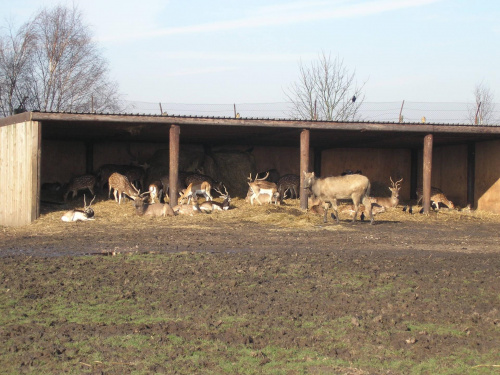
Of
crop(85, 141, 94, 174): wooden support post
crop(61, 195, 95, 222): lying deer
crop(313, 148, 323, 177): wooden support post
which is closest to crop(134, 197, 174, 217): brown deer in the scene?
crop(61, 195, 95, 222): lying deer

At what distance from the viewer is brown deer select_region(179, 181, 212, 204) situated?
65.9 feet

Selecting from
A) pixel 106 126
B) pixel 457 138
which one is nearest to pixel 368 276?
pixel 106 126

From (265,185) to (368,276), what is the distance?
12184mm

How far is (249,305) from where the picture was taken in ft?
23.4

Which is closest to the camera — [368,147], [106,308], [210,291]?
[106,308]

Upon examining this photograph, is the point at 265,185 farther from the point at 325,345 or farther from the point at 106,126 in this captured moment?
the point at 325,345

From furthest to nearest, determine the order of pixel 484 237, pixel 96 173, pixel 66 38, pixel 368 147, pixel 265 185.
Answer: pixel 66 38
pixel 368 147
pixel 96 173
pixel 265 185
pixel 484 237

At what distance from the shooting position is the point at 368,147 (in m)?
26.0

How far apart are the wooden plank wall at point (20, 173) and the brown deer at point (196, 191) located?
5146 millimetres

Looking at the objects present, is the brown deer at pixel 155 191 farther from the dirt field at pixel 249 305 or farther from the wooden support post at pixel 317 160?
the dirt field at pixel 249 305

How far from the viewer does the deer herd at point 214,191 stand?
16.2 meters

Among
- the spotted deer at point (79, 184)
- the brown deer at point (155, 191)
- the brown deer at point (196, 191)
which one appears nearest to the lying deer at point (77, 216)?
the brown deer at point (155, 191)

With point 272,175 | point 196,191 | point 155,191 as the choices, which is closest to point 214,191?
point 272,175

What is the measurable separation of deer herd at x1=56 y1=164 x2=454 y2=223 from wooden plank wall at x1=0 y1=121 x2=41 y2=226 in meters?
1.08
